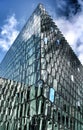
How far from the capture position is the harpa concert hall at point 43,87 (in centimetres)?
3400

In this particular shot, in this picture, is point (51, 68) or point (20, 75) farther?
point (20, 75)

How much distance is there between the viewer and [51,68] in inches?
1590

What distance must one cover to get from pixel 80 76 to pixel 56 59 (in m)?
16.0

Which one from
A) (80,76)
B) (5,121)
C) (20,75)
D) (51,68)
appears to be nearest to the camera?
(5,121)

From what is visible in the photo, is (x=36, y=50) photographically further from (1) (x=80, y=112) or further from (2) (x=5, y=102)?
(1) (x=80, y=112)

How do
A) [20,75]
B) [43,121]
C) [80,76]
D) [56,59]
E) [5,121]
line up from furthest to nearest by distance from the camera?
[80,76] < [20,75] < [56,59] < [5,121] < [43,121]

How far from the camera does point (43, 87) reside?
35281mm

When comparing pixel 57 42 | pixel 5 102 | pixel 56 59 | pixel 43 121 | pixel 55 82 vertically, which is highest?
pixel 57 42

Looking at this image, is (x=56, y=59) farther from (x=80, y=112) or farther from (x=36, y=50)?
(x=80, y=112)

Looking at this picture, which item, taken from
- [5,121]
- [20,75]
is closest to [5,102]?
[5,121]

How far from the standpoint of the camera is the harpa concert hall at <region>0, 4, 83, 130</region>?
112ft

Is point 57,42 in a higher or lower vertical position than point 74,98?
higher

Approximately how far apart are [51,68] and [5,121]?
1173 cm

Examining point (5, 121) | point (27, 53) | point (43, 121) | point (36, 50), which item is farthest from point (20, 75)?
→ point (43, 121)
